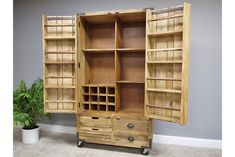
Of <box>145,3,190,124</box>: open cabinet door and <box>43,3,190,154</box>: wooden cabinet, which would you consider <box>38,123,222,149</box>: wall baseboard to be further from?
<box>145,3,190,124</box>: open cabinet door

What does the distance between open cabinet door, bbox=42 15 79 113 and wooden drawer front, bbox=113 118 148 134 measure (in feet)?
2.16

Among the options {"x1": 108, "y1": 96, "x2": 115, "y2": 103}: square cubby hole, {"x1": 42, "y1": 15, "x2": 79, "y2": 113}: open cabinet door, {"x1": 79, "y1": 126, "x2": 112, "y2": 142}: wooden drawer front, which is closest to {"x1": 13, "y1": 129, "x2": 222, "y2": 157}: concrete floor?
{"x1": 79, "y1": 126, "x2": 112, "y2": 142}: wooden drawer front

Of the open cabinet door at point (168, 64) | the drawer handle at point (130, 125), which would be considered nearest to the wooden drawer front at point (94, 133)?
the drawer handle at point (130, 125)

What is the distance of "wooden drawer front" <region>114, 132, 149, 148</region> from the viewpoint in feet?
8.50

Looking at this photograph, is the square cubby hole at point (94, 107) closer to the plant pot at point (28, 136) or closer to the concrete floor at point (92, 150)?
the concrete floor at point (92, 150)

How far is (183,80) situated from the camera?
→ 85.6 inches

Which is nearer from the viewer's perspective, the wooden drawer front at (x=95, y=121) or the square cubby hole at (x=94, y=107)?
the wooden drawer front at (x=95, y=121)

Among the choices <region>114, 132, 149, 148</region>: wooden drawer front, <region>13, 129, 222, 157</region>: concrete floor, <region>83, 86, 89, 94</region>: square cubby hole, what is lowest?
<region>13, 129, 222, 157</region>: concrete floor

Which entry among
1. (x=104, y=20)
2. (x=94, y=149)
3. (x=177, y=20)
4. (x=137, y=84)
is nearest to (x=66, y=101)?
(x=94, y=149)

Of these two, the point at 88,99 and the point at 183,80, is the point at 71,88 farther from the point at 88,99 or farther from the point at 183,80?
the point at 183,80

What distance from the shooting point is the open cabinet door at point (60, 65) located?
108 inches

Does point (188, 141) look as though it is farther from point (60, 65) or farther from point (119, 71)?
point (60, 65)

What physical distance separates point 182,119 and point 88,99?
151cm

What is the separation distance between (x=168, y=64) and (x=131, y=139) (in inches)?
45.5
